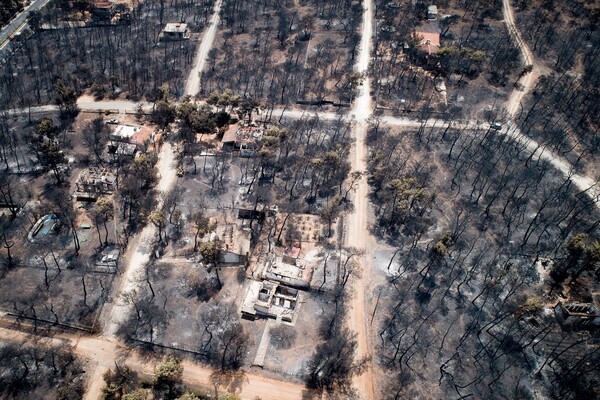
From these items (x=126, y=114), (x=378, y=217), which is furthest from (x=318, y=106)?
(x=126, y=114)

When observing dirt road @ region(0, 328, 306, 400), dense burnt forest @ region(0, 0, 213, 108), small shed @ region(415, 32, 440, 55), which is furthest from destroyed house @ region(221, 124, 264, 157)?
small shed @ region(415, 32, 440, 55)

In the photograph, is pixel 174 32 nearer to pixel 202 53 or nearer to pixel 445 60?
pixel 202 53

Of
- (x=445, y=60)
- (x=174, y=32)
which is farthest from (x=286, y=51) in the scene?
(x=445, y=60)

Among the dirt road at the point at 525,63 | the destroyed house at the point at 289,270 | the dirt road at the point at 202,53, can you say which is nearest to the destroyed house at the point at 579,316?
the destroyed house at the point at 289,270

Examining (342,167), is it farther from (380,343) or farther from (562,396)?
(562,396)

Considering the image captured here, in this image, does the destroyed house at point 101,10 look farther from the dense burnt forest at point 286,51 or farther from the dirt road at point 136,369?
the dirt road at point 136,369
